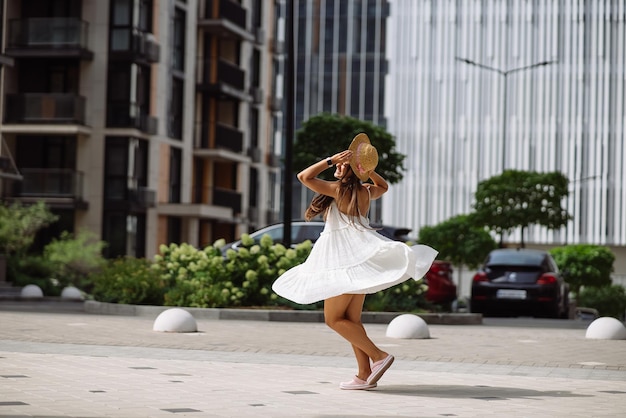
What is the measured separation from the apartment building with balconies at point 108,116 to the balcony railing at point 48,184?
0.04 m

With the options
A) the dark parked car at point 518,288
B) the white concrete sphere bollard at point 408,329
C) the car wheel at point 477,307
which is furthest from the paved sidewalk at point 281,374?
the car wheel at point 477,307

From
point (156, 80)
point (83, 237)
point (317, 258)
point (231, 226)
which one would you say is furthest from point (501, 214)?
point (317, 258)

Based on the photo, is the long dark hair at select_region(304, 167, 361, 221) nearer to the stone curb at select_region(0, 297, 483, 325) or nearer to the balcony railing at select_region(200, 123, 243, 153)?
the stone curb at select_region(0, 297, 483, 325)

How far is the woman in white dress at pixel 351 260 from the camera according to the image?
33.6ft

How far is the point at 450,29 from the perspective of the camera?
8856 cm

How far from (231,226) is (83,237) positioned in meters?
21.5

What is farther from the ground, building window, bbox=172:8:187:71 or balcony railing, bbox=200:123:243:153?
building window, bbox=172:8:187:71

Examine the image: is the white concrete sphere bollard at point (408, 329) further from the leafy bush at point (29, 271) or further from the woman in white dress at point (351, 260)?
the leafy bush at point (29, 271)

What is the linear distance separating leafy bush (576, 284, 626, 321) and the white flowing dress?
7265 centimetres

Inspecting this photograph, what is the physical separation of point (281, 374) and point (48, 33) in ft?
130

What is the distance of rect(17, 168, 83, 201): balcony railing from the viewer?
49.0m

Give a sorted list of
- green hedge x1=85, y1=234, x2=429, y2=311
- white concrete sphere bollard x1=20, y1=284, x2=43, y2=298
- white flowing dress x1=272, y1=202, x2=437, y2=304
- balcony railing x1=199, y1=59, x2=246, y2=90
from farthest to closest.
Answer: balcony railing x1=199, y1=59, x2=246, y2=90 < white concrete sphere bollard x1=20, y1=284, x2=43, y2=298 < green hedge x1=85, y1=234, x2=429, y2=311 < white flowing dress x1=272, y1=202, x2=437, y2=304

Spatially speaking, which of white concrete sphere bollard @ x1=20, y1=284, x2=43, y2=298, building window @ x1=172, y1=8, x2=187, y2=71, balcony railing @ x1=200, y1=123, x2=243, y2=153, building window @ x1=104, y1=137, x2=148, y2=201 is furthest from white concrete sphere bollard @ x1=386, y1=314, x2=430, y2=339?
balcony railing @ x1=200, y1=123, x2=243, y2=153

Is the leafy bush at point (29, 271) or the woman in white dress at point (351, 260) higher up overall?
the woman in white dress at point (351, 260)
